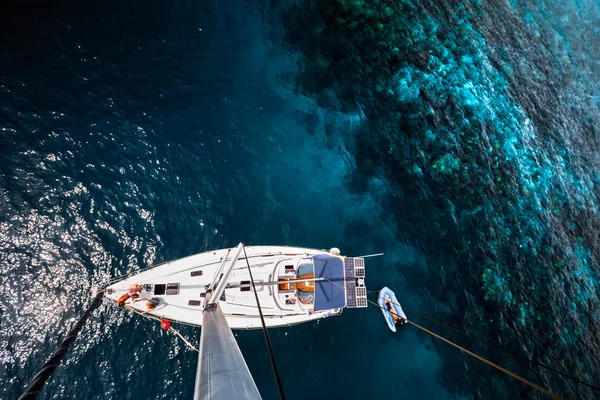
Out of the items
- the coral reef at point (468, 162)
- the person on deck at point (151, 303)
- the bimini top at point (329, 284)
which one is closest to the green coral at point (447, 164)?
the coral reef at point (468, 162)

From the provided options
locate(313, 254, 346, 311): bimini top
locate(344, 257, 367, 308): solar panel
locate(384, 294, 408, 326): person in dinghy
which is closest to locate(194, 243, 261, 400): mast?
locate(313, 254, 346, 311): bimini top

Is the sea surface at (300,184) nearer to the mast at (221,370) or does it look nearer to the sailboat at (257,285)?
the sailboat at (257,285)

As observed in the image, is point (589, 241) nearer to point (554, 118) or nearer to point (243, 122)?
point (554, 118)

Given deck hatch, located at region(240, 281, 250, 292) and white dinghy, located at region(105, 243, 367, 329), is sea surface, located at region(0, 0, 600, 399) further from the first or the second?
deck hatch, located at region(240, 281, 250, 292)

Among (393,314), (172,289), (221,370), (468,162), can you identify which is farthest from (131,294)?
(468,162)

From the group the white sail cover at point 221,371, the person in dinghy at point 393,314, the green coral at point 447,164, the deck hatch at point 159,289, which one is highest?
the green coral at point 447,164

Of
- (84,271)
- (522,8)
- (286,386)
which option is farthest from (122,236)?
(522,8)

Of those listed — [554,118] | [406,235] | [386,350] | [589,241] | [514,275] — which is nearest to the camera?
[386,350]
